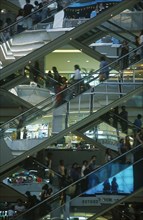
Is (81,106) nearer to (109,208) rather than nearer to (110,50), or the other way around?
(109,208)

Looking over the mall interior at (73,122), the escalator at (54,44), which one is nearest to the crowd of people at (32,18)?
the mall interior at (73,122)

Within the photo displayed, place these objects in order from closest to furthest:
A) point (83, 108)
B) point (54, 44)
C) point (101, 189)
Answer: point (101, 189), point (83, 108), point (54, 44)

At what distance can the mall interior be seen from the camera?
12.5 metres

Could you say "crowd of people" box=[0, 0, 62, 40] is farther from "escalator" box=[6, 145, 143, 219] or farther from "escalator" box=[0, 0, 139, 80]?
"escalator" box=[6, 145, 143, 219]

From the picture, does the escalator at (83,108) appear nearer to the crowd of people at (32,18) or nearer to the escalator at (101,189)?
the escalator at (101,189)

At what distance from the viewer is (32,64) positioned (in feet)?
52.5

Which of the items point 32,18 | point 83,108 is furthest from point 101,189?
point 32,18

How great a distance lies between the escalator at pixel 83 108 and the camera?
1364cm

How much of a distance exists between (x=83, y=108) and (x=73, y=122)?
47 centimetres

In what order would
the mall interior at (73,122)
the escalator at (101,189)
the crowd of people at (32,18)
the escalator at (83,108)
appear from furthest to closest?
the crowd of people at (32,18)
the escalator at (83,108)
the mall interior at (73,122)
the escalator at (101,189)

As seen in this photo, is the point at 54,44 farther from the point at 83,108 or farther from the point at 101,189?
the point at 101,189

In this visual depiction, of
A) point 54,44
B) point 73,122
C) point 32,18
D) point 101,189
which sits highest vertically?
point 32,18

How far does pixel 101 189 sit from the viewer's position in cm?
1245

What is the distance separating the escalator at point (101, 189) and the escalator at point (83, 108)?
1.62m
